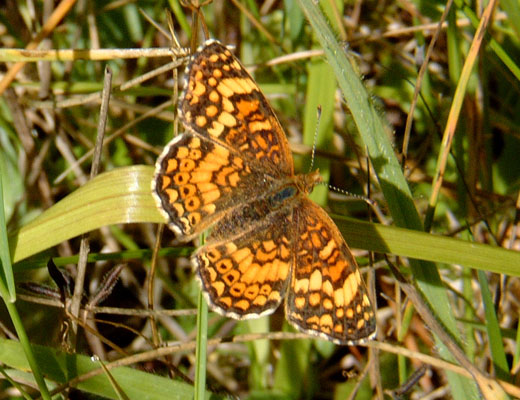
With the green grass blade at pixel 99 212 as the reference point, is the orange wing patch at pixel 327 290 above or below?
below

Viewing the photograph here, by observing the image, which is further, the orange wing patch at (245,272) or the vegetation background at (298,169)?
the vegetation background at (298,169)

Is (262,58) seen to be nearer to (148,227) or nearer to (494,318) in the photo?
(148,227)

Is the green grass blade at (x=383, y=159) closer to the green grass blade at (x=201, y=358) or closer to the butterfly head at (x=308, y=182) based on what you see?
the butterfly head at (x=308, y=182)

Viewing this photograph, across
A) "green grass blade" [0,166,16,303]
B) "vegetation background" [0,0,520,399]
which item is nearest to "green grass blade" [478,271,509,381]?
"vegetation background" [0,0,520,399]

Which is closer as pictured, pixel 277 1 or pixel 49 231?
pixel 49 231

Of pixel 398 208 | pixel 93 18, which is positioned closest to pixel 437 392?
pixel 398 208

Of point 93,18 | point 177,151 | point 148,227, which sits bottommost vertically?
point 148,227

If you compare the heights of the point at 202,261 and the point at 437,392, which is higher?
the point at 202,261

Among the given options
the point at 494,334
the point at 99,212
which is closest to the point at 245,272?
the point at 99,212

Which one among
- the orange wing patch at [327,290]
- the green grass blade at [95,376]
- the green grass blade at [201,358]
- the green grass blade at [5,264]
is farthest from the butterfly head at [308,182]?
the green grass blade at [5,264]
